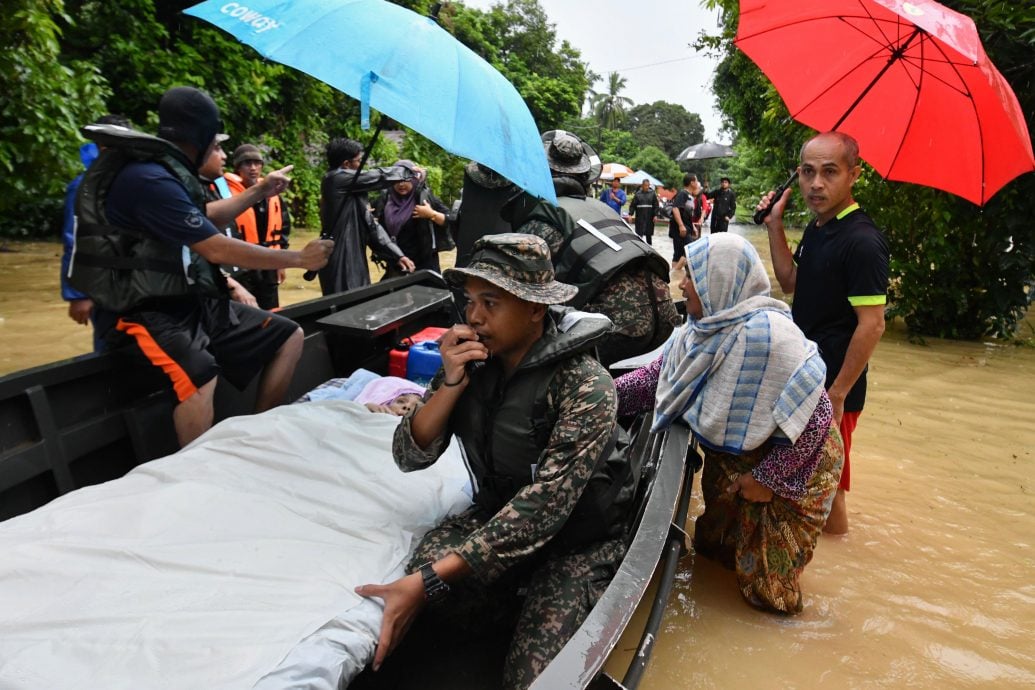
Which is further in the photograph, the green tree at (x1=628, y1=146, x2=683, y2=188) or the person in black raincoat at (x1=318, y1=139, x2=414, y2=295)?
the green tree at (x1=628, y1=146, x2=683, y2=188)

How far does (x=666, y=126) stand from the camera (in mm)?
74000

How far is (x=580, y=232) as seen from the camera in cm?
346

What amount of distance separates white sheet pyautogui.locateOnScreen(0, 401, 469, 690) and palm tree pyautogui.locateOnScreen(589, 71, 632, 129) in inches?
2546

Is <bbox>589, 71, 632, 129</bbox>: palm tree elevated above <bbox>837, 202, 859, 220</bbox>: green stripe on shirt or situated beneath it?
elevated above

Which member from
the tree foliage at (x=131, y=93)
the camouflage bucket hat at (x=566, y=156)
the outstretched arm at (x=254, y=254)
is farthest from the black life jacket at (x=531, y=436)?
the tree foliage at (x=131, y=93)

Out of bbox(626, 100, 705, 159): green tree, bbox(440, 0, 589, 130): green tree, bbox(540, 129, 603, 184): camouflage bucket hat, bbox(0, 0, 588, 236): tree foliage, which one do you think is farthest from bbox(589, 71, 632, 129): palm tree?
bbox(540, 129, 603, 184): camouflage bucket hat

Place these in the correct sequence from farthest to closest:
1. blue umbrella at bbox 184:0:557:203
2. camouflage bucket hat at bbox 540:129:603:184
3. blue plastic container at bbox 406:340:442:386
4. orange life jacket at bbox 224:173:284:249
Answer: orange life jacket at bbox 224:173:284:249 < blue plastic container at bbox 406:340:442:386 < camouflage bucket hat at bbox 540:129:603:184 < blue umbrella at bbox 184:0:557:203

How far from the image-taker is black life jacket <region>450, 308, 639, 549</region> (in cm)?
206

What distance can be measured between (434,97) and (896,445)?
4.37 meters

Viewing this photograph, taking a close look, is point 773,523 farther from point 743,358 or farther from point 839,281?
point 839,281

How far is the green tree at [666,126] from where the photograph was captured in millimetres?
70000

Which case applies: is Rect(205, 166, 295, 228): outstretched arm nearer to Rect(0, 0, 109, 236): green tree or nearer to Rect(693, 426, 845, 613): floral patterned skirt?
Rect(693, 426, 845, 613): floral patterned skirt

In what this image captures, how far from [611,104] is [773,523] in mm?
66700

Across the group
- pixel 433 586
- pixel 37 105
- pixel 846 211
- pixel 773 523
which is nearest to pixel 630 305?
pixel 846 211
